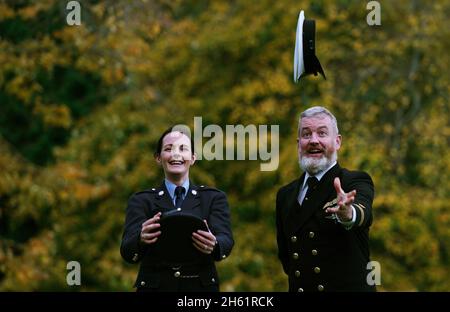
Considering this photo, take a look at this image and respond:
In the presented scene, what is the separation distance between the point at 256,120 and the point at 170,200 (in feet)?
27.9

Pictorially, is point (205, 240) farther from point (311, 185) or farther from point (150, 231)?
point (311, 185)

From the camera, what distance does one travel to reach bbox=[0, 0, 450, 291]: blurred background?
14.0m

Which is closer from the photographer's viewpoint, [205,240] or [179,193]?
[205,240]

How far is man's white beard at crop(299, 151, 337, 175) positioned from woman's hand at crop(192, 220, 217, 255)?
Answer: 2.11 ft

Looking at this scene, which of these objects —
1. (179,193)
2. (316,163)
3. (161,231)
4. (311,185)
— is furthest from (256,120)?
(161,231)

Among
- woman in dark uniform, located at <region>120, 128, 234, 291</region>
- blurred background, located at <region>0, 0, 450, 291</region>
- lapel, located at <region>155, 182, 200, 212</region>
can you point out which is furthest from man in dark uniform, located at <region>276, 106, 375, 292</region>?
blurred background, located at <region>0, 0, 450, 291</region>

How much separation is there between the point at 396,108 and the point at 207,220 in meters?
9.47

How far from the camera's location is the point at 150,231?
580 centimetres

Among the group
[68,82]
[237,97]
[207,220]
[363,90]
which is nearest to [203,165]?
[237,97]

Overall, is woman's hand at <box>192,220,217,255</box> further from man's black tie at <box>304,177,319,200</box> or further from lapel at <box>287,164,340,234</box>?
man's black tie at <box>304,177,319,200</box>

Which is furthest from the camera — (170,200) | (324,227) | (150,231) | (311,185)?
(170,200)

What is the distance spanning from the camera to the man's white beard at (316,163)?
19.5 ft

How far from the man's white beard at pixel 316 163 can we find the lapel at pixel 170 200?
648mm
